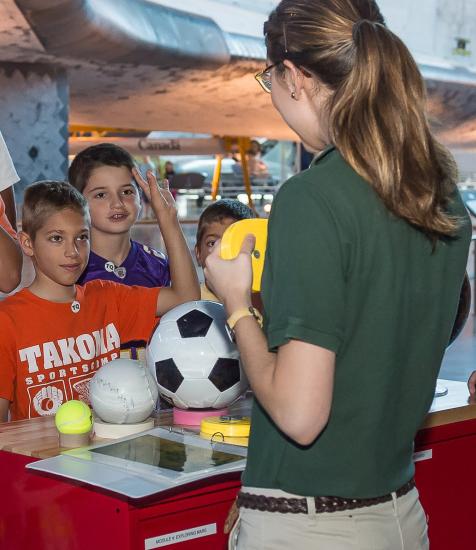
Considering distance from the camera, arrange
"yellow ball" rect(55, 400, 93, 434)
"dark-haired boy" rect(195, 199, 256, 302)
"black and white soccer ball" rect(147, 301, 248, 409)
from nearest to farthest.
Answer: "yellow ball" rect(55, 400, 93, 434)
"black and white soccer ball" rect(147, 301, 248, 409)
"dark-haired boy" rect(195, 199, 256, 302)

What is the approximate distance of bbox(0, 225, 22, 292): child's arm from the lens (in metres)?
2.80

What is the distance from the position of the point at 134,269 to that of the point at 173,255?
17.0 inches

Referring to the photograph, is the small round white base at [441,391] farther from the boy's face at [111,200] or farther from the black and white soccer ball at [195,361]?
the boy's face at [111,200]

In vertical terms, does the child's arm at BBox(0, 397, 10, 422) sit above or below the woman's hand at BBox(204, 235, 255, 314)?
below

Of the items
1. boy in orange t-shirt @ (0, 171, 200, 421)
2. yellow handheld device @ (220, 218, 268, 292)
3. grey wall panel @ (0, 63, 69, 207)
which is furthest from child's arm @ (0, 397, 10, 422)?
grey wall panel @ (0, 63, 69, 207)

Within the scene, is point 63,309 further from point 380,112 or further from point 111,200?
point 380,112

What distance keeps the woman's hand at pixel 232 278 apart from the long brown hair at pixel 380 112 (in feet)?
0.86

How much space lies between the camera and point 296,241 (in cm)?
129

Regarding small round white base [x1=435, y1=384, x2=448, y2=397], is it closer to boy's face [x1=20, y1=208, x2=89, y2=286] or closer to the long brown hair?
boy's face [x1=20, y1=208, x2=89, y2=286]

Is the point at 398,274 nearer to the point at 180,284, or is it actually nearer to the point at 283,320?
the point at 283,320

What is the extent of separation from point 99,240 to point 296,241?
91.8 inches

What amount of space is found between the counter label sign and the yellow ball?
0.36 m

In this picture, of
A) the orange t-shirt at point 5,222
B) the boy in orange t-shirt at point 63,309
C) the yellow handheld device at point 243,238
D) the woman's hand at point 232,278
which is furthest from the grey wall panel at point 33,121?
the woman's hand at point 232,278

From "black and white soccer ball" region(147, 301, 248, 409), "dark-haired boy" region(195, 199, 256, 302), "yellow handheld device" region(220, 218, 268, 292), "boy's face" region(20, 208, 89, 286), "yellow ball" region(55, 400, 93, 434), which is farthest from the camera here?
"dark-haired boy" region(195, 199, 256, 302)
